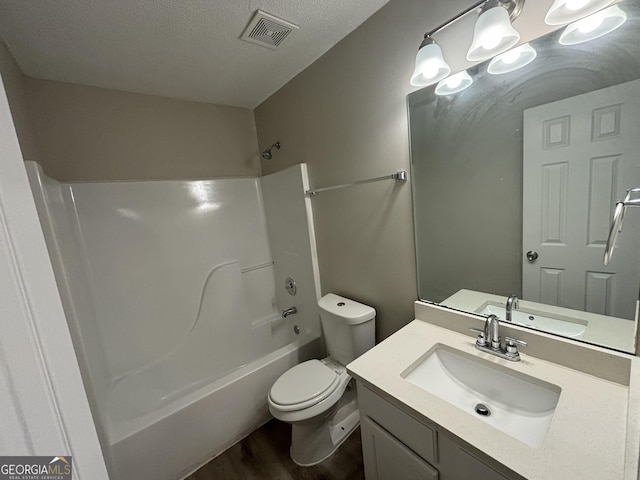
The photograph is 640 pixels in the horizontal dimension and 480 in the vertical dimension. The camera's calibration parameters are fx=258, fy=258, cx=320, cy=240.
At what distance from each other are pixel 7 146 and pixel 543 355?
1546 mm

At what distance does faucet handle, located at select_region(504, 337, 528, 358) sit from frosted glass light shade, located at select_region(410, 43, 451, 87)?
3.64 ft

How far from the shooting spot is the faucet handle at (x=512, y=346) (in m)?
0.97

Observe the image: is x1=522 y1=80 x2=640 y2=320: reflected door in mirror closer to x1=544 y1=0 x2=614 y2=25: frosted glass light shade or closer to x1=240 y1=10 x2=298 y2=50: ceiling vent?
x1=544 y1=0 x2=614 y2=25: frosted glass light shade

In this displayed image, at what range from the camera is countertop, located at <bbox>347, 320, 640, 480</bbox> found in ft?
1.97

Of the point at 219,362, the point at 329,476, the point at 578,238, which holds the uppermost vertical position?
the point at 578,238

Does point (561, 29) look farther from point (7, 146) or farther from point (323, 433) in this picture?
point (323, 433)

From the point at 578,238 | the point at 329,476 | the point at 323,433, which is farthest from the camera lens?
the point at 323,433

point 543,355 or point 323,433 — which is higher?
point 543,355

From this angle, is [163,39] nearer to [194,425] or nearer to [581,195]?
[581,195]

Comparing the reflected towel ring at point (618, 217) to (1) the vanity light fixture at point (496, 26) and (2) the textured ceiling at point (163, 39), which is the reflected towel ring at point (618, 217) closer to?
(1) the vanity light fixture at point (496, 26)

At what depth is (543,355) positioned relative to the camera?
95 cm

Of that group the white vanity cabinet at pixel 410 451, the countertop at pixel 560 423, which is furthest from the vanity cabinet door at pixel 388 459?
the countertop at pixel 560 423

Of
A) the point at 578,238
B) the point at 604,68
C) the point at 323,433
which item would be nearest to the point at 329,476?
the point at 323,433

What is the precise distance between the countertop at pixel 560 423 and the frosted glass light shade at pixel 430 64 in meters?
1.15
